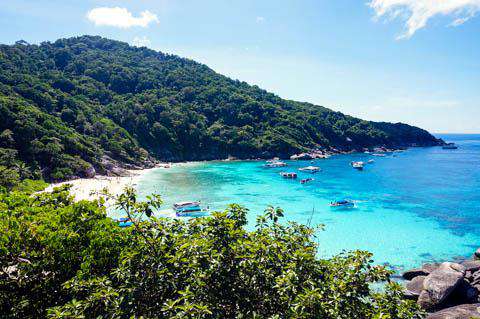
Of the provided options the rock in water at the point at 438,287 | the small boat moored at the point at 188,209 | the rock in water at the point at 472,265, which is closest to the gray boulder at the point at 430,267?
the rock in water at the point at 472,265

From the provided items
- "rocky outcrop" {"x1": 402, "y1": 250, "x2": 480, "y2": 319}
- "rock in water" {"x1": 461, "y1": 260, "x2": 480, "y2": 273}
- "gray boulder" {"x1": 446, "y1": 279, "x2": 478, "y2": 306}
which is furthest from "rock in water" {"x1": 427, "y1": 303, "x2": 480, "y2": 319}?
"rock in water" {"x1": 461, "y1": 260, "x2": 480, "y2": 273}

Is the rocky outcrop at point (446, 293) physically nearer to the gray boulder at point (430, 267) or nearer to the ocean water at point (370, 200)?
the gray boulder at point (430, 267)

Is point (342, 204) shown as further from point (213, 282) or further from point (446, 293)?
point (213, 282)

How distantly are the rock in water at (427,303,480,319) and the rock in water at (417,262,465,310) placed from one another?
104 centimetres

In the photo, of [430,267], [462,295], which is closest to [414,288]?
[462,295]

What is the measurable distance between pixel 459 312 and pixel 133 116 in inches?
3402

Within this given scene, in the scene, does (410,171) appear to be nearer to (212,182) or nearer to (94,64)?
(212,182)

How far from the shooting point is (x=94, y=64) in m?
108

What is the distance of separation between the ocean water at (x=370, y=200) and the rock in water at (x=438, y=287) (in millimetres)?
4748

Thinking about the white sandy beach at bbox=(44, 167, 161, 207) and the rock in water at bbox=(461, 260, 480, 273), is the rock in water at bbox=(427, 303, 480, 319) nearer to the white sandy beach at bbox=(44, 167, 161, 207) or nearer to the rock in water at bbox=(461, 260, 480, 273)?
the rock in water at bbox=(461, 260, 480, 273)

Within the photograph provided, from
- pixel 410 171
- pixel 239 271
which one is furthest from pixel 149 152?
pixel 239 271

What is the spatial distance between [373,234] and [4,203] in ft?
105

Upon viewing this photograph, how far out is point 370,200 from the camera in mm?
44562

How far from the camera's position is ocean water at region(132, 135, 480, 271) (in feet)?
90.9
